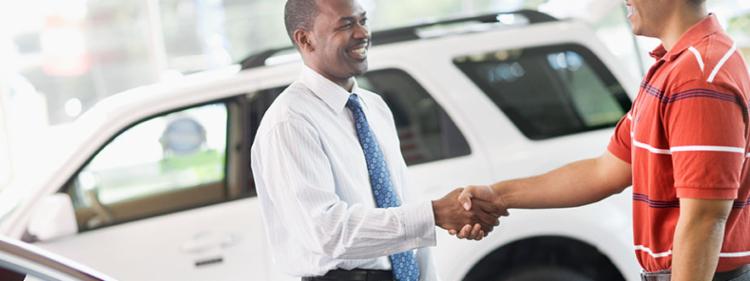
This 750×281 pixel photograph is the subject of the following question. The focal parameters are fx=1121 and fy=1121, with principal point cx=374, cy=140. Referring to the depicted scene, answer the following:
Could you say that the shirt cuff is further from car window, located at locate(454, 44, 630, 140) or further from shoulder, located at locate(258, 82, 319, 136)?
car window, located at locate(454, 44, 630, 140)

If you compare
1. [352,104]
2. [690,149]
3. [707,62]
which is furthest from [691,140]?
[352,104]

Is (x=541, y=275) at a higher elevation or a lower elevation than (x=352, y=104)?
lower

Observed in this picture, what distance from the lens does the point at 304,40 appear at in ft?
8.07

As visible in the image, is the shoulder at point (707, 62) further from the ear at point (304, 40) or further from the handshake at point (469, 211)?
the ear at point (304, 40)

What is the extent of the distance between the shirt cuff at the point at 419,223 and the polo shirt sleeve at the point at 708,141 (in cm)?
54

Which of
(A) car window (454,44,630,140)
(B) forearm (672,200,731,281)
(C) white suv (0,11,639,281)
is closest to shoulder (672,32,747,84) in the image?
(B) forearm (672,200,731,281)

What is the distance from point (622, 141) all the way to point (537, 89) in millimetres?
1568

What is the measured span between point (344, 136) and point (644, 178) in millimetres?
650

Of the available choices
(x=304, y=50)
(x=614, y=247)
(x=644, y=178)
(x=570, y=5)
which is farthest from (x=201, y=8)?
(x=644, y=178)

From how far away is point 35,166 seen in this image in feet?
12.2

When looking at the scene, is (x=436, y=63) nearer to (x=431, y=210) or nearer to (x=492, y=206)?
(x=492, y=206)

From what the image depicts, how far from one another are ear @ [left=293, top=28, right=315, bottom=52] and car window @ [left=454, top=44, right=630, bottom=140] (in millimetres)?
1441

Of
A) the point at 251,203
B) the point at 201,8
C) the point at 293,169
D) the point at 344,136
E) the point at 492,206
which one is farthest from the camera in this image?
the point at 201,8

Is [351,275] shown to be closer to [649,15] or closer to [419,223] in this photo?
[419,223]
